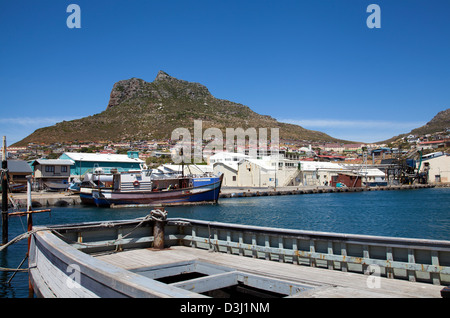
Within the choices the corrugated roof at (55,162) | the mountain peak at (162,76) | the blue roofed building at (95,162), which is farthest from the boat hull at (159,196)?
the mountain peak at (162,76)

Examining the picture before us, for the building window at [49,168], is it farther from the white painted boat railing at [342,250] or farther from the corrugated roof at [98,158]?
the white painted boat railing at [342,250]

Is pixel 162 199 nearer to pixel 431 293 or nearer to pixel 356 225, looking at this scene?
pixel 356 225

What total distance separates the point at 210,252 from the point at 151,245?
1848 millimetres

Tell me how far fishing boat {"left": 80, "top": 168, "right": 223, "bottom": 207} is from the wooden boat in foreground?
34915 millimetres

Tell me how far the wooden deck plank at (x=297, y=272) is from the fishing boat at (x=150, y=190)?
35.3 meters

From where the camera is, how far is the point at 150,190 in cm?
4491

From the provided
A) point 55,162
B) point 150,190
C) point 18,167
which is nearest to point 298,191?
point 150,190

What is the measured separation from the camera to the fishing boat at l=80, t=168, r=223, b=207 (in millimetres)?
43969

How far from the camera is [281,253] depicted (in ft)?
26.0

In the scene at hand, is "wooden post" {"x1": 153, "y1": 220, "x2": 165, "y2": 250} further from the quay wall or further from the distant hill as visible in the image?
the distant hill

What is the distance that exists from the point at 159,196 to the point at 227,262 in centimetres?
3745

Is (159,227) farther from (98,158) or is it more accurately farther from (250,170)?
(250,170)

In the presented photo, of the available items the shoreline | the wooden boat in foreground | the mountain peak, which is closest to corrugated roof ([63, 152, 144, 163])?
the shoreline

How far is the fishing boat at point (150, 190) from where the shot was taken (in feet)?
144
